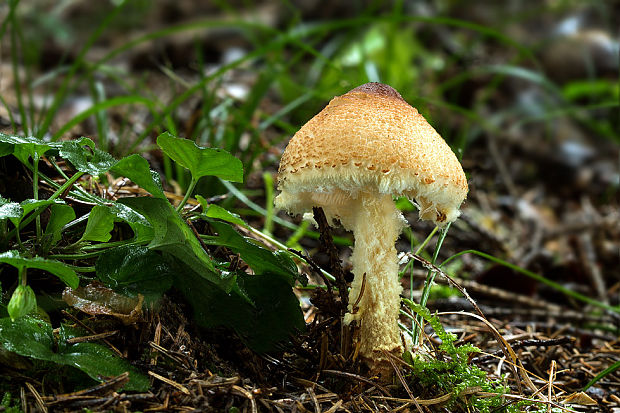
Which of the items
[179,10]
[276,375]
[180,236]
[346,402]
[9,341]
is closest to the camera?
[9,341]

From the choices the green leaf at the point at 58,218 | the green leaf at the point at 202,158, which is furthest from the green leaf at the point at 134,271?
the green leaf at the point at 202,158

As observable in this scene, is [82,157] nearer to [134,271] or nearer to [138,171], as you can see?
[138,171]

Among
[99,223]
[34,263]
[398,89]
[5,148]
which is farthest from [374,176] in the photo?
[398,89]

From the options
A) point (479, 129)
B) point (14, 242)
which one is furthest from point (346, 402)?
point (479, 129)

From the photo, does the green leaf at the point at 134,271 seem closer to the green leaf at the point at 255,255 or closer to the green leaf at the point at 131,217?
the green leaf at the point at 131,217

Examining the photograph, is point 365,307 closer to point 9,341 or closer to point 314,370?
point 314,370

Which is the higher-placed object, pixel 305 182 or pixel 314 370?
pixel 305 182
